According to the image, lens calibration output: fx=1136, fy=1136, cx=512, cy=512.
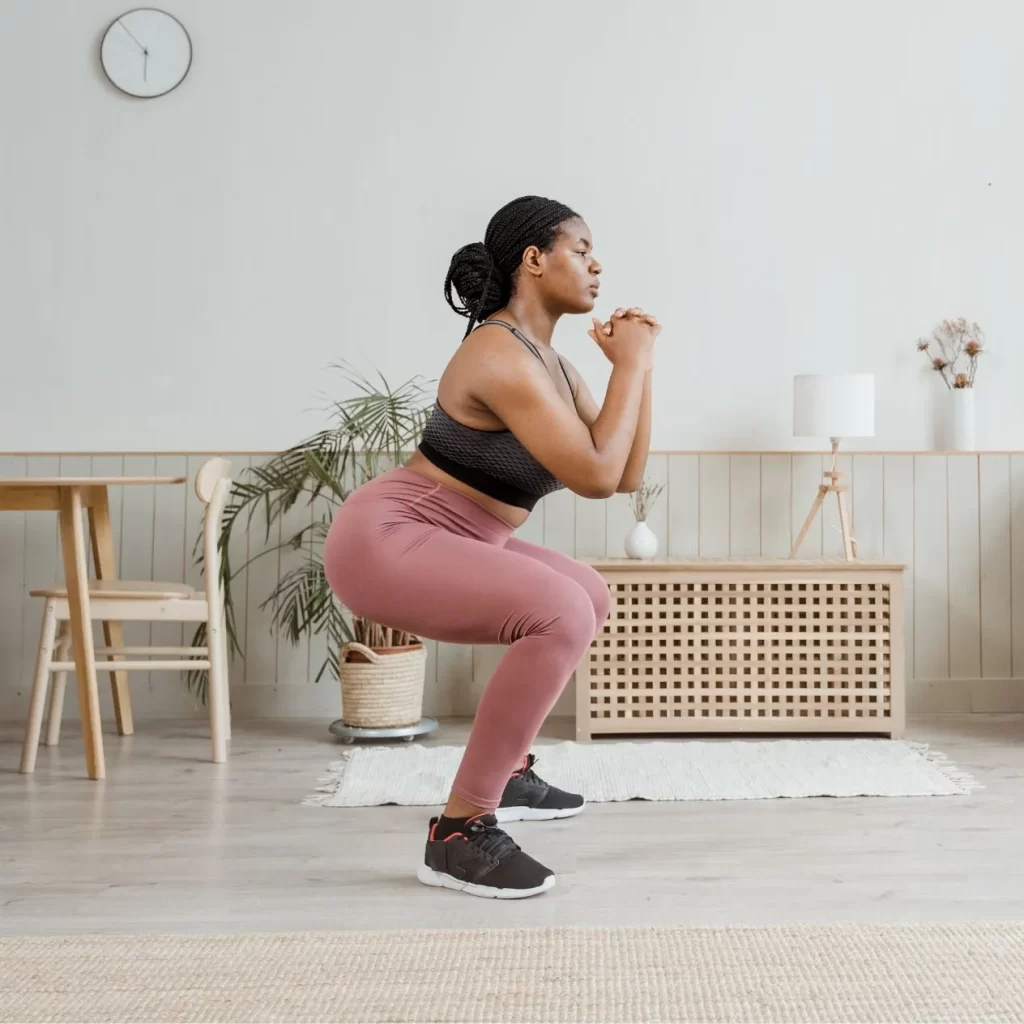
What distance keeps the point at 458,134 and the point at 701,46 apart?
859 mm

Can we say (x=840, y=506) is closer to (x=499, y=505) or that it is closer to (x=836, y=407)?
(x=836, y=407)

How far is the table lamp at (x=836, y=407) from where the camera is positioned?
341 cm

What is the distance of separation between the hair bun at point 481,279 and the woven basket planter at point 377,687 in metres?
1.40

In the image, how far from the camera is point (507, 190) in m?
3.77

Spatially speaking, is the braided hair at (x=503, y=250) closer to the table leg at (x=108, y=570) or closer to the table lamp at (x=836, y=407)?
the table lamp at (x=836, y=407)

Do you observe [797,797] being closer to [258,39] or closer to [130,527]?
[130,527]

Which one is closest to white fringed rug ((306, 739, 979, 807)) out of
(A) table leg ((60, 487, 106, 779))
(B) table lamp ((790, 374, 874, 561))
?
(A) table leg ((60, 487, 106, 779))

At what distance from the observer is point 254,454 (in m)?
3.70

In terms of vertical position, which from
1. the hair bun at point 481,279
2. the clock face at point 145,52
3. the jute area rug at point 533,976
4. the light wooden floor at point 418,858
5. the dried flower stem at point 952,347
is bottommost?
the light wooden floor at point 418,858

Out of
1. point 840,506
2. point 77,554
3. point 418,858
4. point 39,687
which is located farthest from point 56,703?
point 840,506

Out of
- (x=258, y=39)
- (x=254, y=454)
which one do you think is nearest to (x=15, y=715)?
(x=254, y=454)

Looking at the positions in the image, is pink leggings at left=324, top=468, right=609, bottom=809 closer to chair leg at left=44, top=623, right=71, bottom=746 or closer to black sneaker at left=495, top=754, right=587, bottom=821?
black sneaker at left=495, top=754, right=587, bottom=821

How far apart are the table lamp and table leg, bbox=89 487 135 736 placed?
209 cm

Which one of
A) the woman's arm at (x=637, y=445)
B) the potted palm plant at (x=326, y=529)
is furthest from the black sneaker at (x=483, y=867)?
the potted palm plant at (x=326, y=529)
